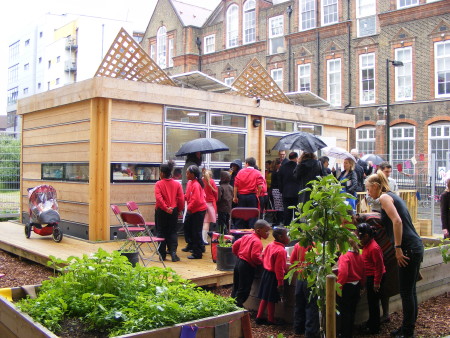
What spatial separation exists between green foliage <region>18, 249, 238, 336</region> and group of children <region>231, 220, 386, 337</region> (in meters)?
1.70

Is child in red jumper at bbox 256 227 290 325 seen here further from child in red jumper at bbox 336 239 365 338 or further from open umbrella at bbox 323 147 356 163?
open umbrella at bbox 323 147 356 163

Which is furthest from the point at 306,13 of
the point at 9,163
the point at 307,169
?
the point at 307,169

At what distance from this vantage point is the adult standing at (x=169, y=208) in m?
7.84

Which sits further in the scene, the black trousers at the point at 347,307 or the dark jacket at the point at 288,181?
the dark jacket at the point at 288,181

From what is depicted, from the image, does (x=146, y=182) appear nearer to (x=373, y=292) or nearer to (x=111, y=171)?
(x=111, y=171)

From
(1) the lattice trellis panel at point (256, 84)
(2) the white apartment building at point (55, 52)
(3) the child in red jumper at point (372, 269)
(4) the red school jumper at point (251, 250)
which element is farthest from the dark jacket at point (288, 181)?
(2) the white apartment building at point (55, 52)

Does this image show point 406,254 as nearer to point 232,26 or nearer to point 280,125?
point 280,125

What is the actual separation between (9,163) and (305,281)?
448 inches

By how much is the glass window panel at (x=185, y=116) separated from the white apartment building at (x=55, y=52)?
156 ft

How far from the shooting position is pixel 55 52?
197 feet

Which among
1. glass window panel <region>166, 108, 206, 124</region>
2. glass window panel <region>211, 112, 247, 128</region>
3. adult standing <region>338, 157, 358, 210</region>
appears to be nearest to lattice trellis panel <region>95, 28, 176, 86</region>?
glass window panel <region>166, 108, 206, 124</region>

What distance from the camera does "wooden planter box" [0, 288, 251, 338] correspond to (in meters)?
3.29

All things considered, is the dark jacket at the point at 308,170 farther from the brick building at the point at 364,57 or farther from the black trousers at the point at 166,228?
the brick building at the point at 364,57

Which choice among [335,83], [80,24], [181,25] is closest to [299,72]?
[335,83]
